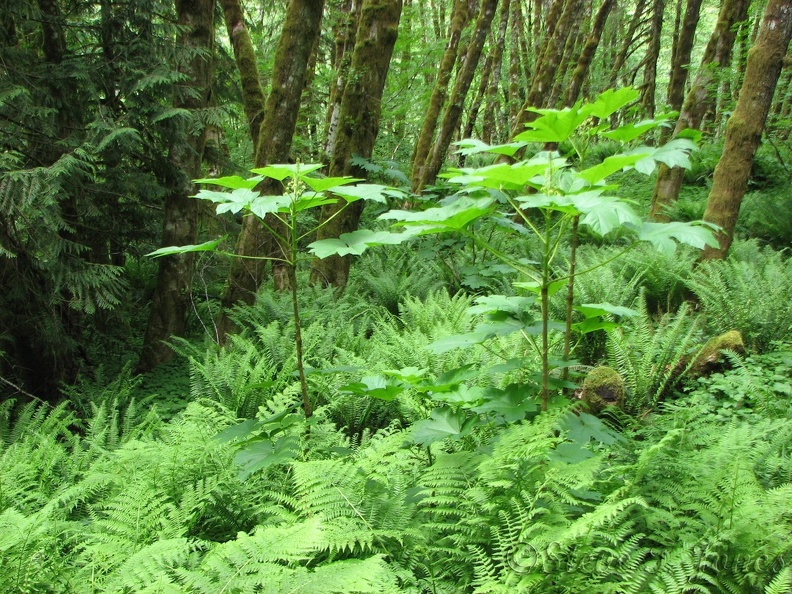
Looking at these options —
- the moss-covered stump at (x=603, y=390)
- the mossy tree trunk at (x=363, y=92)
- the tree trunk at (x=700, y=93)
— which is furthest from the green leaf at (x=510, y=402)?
the tree trunk at (x=700, y=93)

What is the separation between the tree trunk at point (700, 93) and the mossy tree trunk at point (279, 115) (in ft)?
16.6

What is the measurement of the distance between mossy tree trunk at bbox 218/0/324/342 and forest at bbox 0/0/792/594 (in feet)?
0.10

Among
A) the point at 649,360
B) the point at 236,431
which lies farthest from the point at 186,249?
the point at 649,360

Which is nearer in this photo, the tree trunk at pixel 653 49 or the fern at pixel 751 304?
the fern at pixel 751 304

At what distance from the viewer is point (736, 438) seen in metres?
2.10

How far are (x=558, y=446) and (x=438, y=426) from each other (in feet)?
1.41

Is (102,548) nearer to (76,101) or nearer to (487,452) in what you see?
(487,452)

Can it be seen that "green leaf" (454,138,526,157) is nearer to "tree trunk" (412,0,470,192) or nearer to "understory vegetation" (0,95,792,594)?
"understory vegetation" (0,95,792,594)

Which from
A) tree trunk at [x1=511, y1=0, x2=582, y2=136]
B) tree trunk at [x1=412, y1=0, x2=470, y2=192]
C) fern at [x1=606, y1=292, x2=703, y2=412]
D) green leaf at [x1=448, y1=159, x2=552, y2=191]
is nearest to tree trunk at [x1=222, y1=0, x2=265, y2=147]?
tree trunk at [x1=412, y1=0, x2=470, y2=192]

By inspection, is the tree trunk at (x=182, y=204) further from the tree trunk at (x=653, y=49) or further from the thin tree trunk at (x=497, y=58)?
the tree trunk at (x=653, y=49)

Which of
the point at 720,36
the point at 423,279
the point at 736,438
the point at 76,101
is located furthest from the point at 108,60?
the point at 720,36

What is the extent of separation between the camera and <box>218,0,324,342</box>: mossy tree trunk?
5004 millimetres

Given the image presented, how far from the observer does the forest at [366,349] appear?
1512 mm

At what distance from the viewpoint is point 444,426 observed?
1.70 metres
